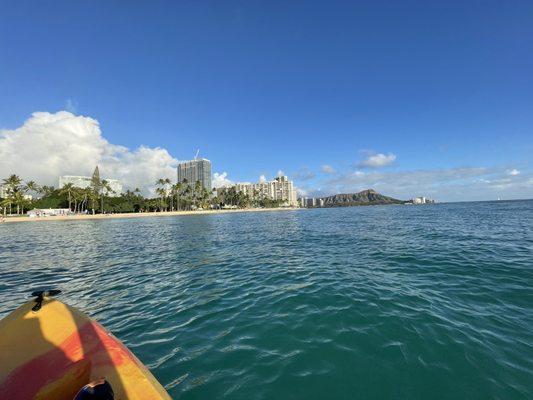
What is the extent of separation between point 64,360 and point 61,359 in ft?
0.22

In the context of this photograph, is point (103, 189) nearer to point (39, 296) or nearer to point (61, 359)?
point (39, 296)

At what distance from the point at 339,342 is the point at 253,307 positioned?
3294mm

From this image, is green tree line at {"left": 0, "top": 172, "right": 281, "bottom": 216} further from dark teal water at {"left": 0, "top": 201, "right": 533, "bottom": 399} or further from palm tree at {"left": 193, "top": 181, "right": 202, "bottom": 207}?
dark teal water at {"left": 0, "top": 201, "right": 533, "bottom": 399}

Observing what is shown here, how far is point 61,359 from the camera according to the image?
14.1ft

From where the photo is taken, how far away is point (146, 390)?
11.5 feet

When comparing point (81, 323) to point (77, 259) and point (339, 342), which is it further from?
point (77, 259)

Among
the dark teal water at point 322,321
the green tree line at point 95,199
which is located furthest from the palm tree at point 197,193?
the dark teal water at point 322,321

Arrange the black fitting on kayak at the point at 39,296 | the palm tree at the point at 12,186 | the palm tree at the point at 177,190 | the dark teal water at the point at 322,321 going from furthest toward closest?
the palm tree at the point at 177,190
the palm tree at the point at 12,186
the black fitting on kayak at the point at 39,296
the dark teal water at the point at 322,321

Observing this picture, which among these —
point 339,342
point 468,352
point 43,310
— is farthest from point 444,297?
point 43,310

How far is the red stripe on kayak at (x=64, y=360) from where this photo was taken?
380 cm

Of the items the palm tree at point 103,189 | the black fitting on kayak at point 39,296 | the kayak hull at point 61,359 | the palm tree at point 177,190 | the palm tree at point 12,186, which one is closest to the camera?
the kayak hull at point 61,359

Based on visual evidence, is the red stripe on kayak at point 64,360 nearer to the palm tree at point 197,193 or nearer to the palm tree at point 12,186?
the palm tree at point 12,186

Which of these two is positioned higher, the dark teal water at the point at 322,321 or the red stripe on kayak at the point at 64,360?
the red stripe on kayak at the point at 64,360

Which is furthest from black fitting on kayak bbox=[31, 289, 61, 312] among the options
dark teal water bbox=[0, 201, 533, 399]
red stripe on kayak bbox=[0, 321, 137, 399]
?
dark teal water bbox=[0, 201, 533, 399]
